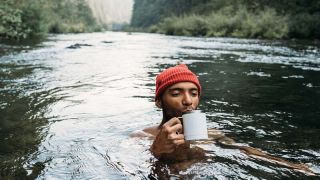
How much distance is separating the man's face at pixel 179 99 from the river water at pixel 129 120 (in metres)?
0.47

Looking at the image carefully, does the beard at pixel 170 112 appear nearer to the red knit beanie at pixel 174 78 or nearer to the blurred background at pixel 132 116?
the red knit beanie at pixel 174 78

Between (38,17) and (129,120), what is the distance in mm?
31281

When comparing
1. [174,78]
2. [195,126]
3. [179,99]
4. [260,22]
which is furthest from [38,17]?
[195,126]

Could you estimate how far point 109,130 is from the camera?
18.9 feet

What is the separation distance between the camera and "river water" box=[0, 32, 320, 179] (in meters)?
3.81

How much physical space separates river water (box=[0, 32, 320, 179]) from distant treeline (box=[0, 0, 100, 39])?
1596 millimetres

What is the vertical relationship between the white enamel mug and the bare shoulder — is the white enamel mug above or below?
above

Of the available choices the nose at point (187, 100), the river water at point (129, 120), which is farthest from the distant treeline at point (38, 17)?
the nose at point (187, 100)

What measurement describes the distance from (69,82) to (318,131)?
6.32 meters

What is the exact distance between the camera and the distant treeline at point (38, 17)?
13.0m

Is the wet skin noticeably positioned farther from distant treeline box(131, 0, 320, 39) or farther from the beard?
distant treeline box(131, 0, 320, 39)

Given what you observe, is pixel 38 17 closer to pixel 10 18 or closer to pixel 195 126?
pixel 10 18

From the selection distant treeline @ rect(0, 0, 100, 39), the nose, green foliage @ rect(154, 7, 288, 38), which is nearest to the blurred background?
the nose

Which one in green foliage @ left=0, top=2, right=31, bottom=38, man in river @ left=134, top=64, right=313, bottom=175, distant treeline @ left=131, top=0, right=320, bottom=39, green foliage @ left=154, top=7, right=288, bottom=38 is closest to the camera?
man in river @ left=134, top=64, right=313, bottom=175
